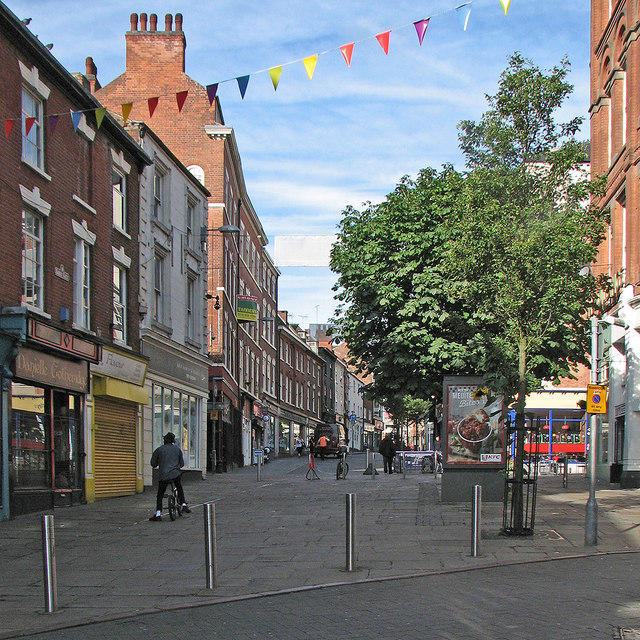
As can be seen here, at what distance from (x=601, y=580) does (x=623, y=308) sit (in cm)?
1779

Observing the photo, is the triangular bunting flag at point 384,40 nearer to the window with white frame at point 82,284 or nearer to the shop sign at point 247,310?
the window with white frame at point 82,284

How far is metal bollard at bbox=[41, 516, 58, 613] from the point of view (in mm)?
8398

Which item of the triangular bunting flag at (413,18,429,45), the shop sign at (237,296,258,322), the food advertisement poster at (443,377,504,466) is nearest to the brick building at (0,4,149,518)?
the triangular bunting flag at (413,18,429,45)

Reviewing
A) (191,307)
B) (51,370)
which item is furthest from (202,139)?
(51,370)

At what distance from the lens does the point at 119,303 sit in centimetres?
2352

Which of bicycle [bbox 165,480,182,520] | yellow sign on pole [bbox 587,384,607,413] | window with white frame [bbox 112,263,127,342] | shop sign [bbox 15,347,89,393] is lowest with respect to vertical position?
bicycle [bbox 165,480,182,520]

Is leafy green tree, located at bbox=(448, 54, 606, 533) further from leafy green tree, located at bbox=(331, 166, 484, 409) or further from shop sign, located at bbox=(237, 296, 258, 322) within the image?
shop sign, located at bbox=(237, 296, 258, 322)

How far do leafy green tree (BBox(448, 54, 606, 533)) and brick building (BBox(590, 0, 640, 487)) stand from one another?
7.83 metres

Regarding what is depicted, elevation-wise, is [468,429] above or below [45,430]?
below

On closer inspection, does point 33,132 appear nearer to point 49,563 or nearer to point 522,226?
point 522,226

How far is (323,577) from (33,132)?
12.4 m

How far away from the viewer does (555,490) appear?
25.5 m

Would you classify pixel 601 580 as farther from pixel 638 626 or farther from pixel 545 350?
pixel 545 350

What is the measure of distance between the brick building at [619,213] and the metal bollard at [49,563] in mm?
17853
